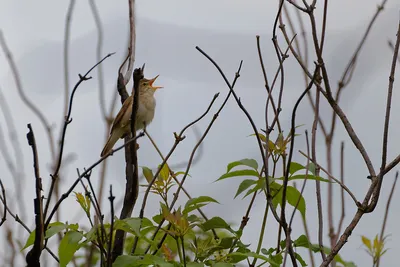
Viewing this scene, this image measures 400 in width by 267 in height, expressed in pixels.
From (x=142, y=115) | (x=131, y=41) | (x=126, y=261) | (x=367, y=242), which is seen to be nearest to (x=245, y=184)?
(x=126, y=261)

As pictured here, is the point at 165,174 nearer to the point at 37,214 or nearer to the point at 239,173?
the point at 239,173

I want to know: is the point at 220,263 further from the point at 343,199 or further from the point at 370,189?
the point at 343,199

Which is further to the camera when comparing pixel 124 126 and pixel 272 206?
pixel 124 126

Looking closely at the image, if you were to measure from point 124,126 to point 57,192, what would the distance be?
1.58 metres

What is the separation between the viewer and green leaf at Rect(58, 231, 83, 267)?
1.45 meters

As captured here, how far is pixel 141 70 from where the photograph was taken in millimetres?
1573

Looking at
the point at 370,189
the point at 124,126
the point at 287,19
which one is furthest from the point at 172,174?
the point at 124,126

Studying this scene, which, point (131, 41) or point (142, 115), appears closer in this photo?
point (131, 41)

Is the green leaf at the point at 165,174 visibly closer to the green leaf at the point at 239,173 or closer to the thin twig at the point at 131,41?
the green leaf at the point at 239,173

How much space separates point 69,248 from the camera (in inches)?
57.9

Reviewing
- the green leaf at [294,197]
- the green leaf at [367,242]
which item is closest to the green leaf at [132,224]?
the green leaf at [294,197]

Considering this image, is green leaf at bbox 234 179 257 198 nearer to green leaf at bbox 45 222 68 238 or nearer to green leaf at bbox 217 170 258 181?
green leaf at bbox 217 170 258 181

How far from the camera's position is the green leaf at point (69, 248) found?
57.2 inches

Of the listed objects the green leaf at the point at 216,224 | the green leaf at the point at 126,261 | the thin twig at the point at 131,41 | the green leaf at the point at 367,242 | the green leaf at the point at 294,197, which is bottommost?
the green leaf at the point at 367,242
